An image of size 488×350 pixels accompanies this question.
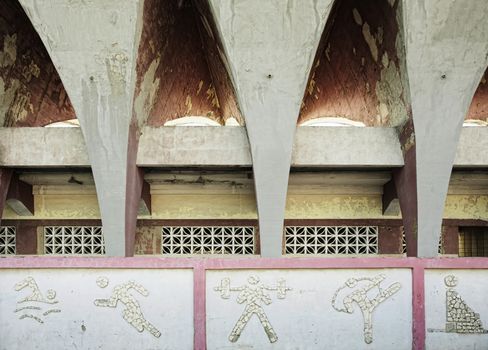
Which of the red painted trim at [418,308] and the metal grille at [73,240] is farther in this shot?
the metal grille at [73,240]

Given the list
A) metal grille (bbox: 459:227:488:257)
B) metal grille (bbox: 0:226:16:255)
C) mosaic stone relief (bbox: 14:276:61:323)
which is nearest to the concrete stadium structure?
mosaic stone relief (bbox: 14:276:61:323)

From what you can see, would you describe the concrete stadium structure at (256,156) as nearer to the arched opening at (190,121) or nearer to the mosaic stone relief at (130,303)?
the mosaic stone relief at (130,303)

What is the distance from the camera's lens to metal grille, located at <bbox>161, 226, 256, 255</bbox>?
7.12 metres

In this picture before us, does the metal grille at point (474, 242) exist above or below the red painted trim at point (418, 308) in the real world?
above

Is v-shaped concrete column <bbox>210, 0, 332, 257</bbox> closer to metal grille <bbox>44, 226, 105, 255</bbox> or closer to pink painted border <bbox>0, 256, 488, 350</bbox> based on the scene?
pink painted border <bbox>0, 256, 488, 350</bbox>

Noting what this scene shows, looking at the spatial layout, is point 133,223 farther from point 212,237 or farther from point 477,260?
point 477,260

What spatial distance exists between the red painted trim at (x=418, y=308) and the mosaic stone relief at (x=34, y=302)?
15.0ft

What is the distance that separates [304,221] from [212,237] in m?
1.78

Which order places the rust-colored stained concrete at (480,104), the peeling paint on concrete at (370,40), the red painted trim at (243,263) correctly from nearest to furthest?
the red painted trim at (243,263)
the peeling paint on concrete at (370,40)
the rust-colored stained concrete at (480,104)

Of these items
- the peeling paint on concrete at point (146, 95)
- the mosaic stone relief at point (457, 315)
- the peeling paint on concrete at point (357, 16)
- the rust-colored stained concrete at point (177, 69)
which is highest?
the peeling paint on concrete at point (357, 16)

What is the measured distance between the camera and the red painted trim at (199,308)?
4.75 metres

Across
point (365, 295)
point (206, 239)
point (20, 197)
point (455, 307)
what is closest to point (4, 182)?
point (20, 197)

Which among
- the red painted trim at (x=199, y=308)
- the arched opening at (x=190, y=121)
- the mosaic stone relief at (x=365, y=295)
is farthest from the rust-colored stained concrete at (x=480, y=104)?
the red painted trim at (x=199, y=308)

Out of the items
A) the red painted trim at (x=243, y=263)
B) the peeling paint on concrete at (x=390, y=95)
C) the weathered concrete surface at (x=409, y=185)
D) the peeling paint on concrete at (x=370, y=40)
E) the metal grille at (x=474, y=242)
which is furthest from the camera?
the metal grille at (x=474, y=242)
